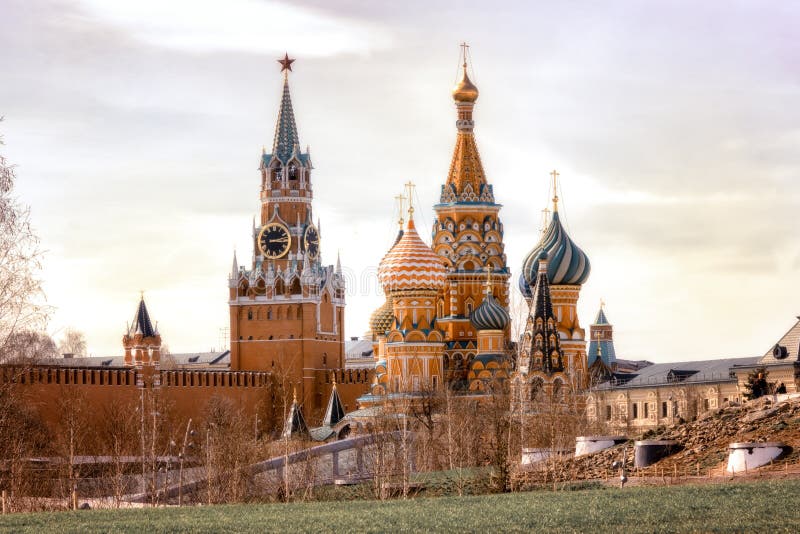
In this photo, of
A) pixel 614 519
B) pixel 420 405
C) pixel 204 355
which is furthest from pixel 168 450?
pixel 204 355

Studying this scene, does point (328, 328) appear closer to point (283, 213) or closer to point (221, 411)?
point (283, 213)

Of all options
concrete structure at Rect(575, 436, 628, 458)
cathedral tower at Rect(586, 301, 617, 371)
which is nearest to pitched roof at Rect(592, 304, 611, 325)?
cathedral tower at Rect(586, 301, 617, 371)

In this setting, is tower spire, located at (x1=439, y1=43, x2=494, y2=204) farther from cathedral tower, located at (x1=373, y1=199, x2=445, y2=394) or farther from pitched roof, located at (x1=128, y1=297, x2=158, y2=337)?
pitched roof, located at (x1=128, y1=297, x2=158, y2=337)

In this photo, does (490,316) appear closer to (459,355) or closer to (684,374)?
(459,355)

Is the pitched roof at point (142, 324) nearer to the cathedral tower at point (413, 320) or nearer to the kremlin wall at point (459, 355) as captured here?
the kremlin wall at point (459, 355)

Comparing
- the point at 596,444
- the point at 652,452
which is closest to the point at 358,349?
the point at 596,444

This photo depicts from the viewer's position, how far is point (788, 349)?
5400cm

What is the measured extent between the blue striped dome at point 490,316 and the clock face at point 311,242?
20055mm

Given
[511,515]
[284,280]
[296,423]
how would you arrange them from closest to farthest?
[511,515] → [296,423] → [284,280]

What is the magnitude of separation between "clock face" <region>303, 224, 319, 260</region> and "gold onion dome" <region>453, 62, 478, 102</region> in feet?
57.4

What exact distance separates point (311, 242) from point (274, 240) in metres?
1.93

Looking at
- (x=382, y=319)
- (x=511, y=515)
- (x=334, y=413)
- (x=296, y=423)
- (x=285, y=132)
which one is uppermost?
(x=285, y=132)

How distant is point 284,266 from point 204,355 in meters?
27.2

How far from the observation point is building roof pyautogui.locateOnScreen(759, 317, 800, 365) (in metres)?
53.7
